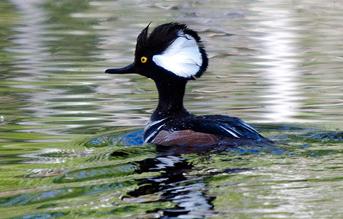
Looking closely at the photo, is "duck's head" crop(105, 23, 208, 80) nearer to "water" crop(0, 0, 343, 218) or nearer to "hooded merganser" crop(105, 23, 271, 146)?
"hooded merganser" crop(105, 23, 271, 146)

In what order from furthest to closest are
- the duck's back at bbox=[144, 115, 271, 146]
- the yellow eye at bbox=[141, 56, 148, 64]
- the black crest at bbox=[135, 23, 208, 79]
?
the yellow eye at bbox=[141, 56, 148, 64]
the black crest at bbox=[135, 23, 208, 79]
the duck's back at bbox=[144, 115, 271, 146]

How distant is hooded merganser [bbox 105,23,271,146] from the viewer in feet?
28.2

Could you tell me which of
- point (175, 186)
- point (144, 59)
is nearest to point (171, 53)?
point (144, 59)

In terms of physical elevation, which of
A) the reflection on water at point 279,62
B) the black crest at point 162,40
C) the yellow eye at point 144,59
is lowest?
the reflection on water at point 279,62

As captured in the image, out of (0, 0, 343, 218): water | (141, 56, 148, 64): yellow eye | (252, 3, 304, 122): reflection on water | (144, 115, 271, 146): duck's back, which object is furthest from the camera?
(252, 3, 304, 122): reflection on water

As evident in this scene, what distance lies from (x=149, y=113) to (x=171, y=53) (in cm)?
205

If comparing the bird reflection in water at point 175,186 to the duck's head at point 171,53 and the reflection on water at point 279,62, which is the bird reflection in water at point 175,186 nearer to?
the duck's head at point 171,53

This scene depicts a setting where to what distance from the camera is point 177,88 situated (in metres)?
9.43

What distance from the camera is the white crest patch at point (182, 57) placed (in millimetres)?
8953

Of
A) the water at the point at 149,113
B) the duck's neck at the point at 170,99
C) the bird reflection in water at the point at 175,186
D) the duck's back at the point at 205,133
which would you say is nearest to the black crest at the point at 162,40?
the duck's neck at the point at 170,99

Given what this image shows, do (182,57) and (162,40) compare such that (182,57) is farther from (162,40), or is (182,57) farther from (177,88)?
(177,88)

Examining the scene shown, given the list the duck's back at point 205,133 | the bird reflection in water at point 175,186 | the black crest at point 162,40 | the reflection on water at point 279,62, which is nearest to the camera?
the bird reflection in water at point 175,186

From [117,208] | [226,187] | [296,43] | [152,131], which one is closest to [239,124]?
[152,131]

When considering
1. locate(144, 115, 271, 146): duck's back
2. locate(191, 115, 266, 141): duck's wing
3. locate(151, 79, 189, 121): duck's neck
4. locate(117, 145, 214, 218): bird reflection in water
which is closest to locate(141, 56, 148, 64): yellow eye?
locate(151, 79, 189, 121): duck's neck
